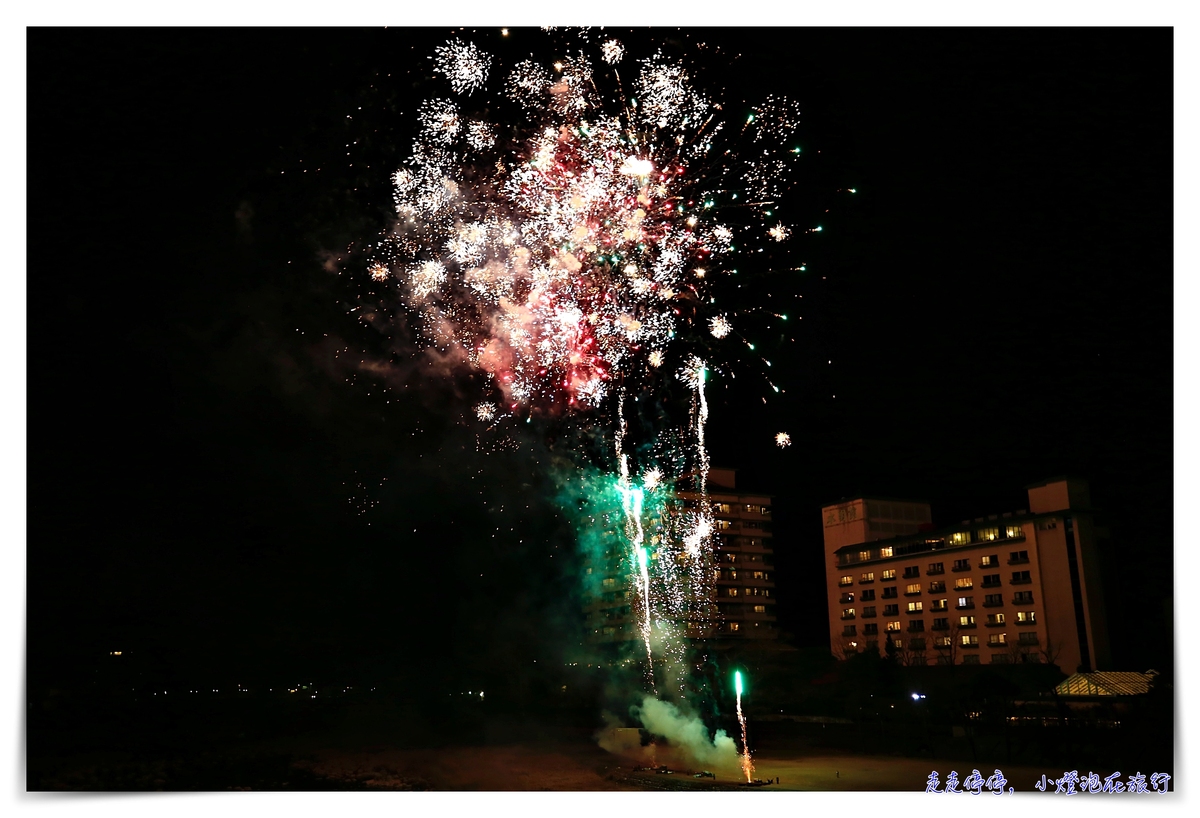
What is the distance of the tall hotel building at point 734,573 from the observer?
91.2 feet

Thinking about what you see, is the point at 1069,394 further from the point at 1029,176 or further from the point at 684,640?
the point at 684,640

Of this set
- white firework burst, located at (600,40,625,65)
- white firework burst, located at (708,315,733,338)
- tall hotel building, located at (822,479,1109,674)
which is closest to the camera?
→ white firework burst, located at (600,40,625,65)

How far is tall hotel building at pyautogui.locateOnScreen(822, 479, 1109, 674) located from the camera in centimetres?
2062

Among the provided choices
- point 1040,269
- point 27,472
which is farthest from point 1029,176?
point 27,472

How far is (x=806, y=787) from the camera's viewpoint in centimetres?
805

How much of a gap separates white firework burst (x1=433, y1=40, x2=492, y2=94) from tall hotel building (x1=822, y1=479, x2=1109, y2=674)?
1400 cm

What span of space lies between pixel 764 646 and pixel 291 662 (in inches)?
593

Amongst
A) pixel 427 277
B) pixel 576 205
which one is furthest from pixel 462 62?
pixel 427 277

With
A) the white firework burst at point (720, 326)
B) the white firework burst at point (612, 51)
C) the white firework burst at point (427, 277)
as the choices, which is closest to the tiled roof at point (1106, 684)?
the white firework burst at point (720, 326)

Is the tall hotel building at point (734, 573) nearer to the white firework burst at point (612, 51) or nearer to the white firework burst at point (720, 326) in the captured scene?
the white firework burst at point (720, 326)

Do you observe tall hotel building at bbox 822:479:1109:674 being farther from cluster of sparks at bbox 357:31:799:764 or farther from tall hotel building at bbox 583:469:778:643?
cluster of sparks at bbox 357:31:799:764

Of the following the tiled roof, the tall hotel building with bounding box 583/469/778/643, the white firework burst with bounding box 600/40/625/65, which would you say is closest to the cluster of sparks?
the white firework burst with bounding box 600/40/625/65

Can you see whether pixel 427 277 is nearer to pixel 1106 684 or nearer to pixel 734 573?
pixel 1106 684

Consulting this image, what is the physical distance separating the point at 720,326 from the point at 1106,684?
9.19m
